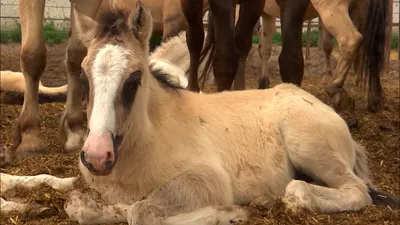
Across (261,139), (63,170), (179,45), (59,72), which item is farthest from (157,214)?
(59,72)

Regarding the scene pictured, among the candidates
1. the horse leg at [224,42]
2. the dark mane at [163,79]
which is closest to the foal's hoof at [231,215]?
the dark mane at [163,79]

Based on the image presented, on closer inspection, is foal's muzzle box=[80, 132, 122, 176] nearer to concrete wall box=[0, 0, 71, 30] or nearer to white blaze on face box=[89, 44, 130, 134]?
white blaze on face box=[89, 44, 130, 134]

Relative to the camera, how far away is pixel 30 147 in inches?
206

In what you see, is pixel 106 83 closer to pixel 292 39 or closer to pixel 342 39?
pixel 292 39

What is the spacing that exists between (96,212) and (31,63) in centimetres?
204

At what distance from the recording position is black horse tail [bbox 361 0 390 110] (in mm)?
8688

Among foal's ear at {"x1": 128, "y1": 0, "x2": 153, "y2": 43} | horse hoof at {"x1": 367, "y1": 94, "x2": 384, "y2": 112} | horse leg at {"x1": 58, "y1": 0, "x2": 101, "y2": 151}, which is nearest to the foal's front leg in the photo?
foal's ear at {"x1": 128, "y1": 0, "x2": 153, "y2": 43}

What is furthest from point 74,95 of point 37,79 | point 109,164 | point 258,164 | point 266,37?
point 266,37

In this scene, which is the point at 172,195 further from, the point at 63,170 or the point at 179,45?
the point at 179,45

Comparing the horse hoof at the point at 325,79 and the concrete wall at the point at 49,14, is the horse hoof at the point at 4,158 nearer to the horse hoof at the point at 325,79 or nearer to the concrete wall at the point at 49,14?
the horse hoof at the point at 325,79

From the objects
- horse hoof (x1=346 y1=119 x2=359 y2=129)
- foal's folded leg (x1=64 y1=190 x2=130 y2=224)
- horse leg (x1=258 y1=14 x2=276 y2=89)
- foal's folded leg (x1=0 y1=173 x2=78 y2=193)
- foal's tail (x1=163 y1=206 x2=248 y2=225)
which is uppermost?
foal's tail (x1=163 y1=206 x2=248 y2=225)

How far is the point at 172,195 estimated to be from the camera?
3506mm

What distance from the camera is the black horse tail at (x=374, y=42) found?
8.69 meters

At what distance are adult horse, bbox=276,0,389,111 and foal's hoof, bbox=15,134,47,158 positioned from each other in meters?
1.97
